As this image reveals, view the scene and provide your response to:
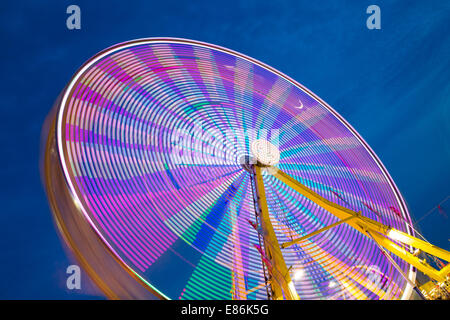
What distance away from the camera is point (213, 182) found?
8680 mm

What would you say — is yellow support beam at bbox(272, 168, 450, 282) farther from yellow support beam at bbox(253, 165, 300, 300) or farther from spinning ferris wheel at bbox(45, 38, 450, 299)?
yellow support beam at bbox(253, 165, 300, 300)

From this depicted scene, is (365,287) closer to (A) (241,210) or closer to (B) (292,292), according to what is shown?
(A) (241,210)

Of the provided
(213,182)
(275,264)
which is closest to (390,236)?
(275,264)

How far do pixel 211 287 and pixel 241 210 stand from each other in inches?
114

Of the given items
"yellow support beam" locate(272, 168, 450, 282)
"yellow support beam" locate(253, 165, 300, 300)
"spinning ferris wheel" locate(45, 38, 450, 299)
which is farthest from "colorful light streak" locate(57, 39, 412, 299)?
"yellow support beam" locate(253, 165, 300, 300)

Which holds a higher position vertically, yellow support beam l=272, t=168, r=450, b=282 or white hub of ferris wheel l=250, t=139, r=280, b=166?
white hub of ferris wheel l=250, t=139, r=280, b=166

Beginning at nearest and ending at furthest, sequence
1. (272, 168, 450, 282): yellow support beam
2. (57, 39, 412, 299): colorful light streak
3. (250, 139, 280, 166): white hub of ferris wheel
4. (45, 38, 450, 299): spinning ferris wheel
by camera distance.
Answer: (45, 38, 450, 299): spinning ferris wheel
(57, 39, 412, 299): colorful light streak
(272, 168, 450, 282): yellow support beam
(250, 139, 280, 166): white hub of ferris wheel

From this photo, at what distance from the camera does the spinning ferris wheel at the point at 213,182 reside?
16.3ft

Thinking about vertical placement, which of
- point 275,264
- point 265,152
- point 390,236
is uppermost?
point 265,152

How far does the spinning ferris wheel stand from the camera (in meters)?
4.98

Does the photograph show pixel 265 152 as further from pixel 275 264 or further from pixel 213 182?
pixel 275 264

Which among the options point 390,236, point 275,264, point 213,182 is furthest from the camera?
point 213,182

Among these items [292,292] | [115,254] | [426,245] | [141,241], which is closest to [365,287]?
[426,245]

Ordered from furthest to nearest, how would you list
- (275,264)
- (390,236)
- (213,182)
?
(213,182)
(390,236)
(275,264)
